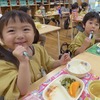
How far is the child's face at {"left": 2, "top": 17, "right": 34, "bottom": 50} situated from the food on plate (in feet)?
0.98

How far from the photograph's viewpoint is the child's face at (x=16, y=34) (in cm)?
71

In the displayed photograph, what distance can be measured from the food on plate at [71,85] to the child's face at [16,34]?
297mm

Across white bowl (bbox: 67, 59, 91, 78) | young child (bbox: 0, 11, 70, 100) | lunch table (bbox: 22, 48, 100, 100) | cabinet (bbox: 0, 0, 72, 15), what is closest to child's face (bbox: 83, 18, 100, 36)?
lunch table (bbox: 22, 48, 100, 100)

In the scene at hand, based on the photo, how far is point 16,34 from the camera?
28.0 inches

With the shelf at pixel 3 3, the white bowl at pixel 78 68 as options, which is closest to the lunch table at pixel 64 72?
the white bowl at pixel 78 68

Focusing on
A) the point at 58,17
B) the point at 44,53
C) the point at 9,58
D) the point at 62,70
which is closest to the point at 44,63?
the point at 44,53

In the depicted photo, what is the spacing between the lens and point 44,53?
103cm

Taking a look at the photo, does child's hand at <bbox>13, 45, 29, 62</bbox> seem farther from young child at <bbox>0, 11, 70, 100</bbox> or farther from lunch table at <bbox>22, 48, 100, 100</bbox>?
lunch table at <bbox>22, 48, 100, 100</bbox>

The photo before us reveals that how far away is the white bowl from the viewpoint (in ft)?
2.57

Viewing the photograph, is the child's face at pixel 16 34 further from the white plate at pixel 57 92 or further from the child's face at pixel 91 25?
the child's face at pixel 91 25

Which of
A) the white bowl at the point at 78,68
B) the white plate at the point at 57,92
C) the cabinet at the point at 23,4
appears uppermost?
the cabinet at the point at 23,4

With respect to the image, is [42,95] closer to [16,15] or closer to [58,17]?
[16,15]

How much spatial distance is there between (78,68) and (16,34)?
0.43 meters

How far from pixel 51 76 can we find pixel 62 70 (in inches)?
3.6
